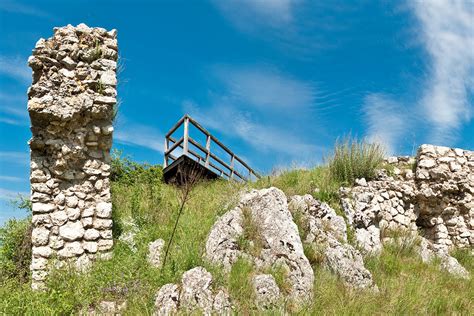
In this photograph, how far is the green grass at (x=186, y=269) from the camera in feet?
23.0

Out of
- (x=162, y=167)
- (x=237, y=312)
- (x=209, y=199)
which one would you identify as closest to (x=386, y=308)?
(x=237, y=312)

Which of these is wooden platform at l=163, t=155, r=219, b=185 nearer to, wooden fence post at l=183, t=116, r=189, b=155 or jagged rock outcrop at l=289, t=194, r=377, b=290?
wooden fence post at l=183, t=116, r=189, b=155

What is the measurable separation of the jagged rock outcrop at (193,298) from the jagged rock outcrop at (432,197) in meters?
6.30

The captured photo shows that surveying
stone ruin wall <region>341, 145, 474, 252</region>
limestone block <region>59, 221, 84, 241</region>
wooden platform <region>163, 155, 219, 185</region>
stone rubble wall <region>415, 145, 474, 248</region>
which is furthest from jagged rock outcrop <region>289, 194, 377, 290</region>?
wooden platform <region>163, 155, 219, 185</region>

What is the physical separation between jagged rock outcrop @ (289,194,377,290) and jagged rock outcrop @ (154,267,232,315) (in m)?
2.63

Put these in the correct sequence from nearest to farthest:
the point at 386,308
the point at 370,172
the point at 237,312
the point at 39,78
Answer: the point at 237,312 < the point at 386,308 < the point at 39,78 < the point at 370,172

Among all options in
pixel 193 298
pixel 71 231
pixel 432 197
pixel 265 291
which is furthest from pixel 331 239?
pixel 71 231

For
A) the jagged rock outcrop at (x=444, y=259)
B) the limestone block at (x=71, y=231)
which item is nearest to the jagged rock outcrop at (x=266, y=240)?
the limestone block at (x=71, y=231)

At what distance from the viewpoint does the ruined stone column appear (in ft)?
27.4

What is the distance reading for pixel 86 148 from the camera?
8.76 m

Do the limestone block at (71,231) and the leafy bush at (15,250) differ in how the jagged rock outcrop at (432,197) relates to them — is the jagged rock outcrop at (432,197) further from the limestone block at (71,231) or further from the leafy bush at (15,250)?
the leafy bush at (15,250)

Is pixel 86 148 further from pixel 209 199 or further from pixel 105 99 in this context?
pixel 209 199

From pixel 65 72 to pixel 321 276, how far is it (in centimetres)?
659

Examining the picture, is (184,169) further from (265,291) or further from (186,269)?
(265,291)
